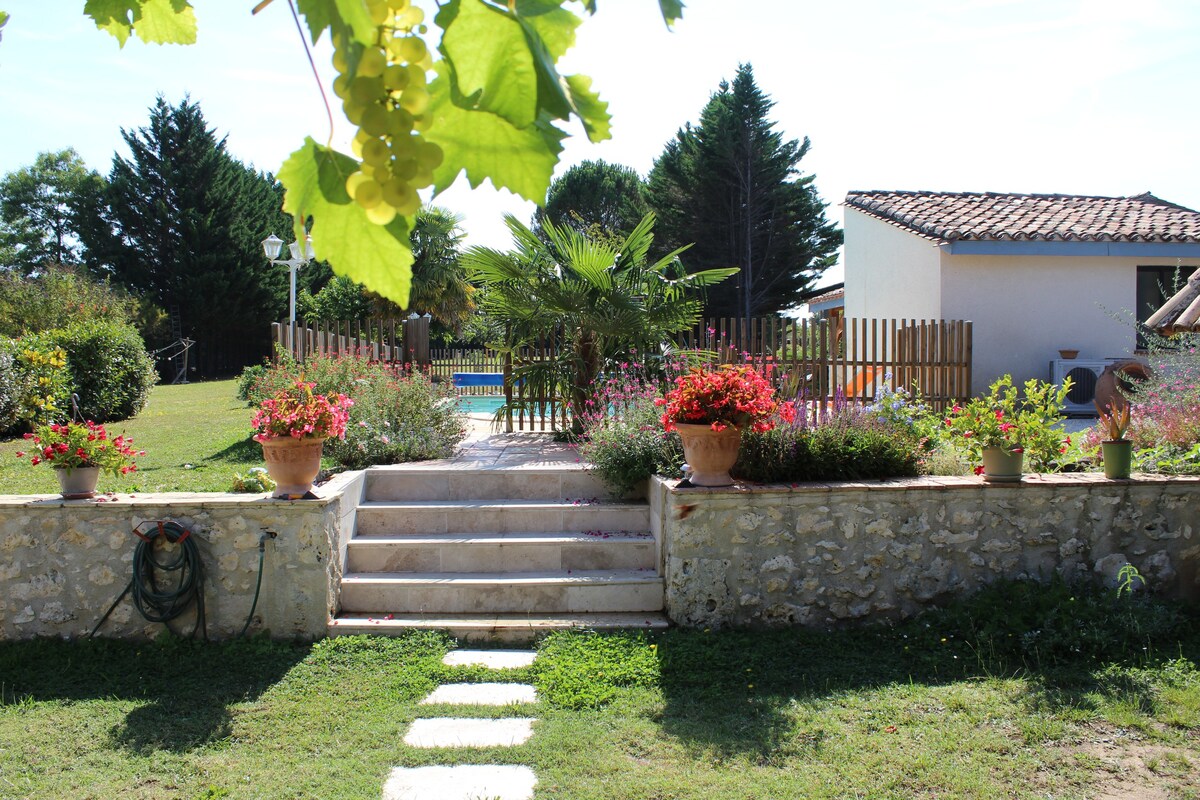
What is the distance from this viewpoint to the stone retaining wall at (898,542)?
200 inches

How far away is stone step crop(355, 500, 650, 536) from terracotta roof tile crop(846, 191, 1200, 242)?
7998mm

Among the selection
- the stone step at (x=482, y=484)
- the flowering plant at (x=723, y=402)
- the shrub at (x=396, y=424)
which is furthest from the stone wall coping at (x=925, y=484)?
the shrub at (x=396, y=424)

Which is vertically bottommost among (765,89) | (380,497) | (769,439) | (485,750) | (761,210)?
(485,750)

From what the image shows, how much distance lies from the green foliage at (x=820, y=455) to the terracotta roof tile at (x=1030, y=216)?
7173 mm

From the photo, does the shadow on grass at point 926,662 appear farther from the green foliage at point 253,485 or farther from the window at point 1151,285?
the window at point 1151,285

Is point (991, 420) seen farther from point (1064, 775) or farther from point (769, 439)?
point (1064, 775)

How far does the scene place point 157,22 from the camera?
1.15 metres

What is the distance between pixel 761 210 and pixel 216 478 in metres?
22.7

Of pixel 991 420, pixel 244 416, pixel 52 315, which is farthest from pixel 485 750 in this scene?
pixel 52 315

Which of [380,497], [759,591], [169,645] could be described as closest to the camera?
[169,645]

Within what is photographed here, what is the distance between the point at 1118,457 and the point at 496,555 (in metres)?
4.05

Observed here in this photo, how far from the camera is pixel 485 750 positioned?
11.6ft

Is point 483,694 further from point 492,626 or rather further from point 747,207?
point 747,207

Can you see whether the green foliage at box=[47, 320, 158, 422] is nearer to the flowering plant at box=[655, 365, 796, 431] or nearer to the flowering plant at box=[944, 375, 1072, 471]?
the flowering plant at box=[655, 365, 796, 431]
